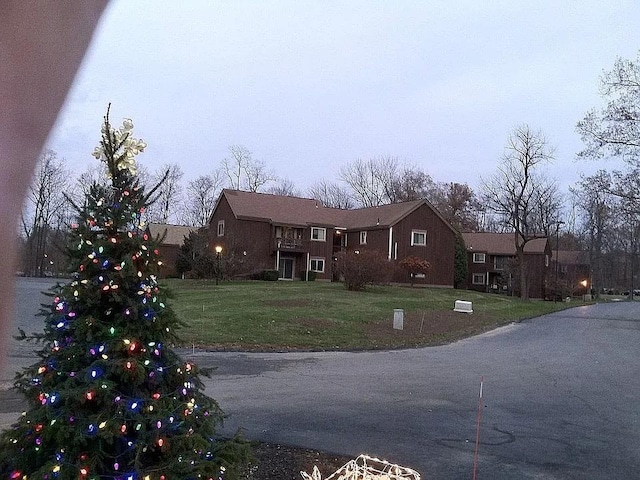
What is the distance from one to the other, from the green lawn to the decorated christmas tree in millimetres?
8804

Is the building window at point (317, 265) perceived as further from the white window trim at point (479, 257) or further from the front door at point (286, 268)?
the white window trim at point (479, 257)

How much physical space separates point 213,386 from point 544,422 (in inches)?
204

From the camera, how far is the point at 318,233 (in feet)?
152

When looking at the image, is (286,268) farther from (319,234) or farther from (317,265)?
(319,234)

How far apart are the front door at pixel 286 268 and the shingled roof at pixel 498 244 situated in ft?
77.2

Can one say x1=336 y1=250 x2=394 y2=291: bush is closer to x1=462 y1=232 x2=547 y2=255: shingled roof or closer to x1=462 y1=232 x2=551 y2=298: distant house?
x1=462 y1=232 x2=551 y2=298: distant house

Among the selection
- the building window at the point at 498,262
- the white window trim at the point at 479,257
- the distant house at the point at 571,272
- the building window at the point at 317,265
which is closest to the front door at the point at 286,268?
the building window at the point at 317,265

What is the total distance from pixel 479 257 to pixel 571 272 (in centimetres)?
1339

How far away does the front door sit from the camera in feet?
150

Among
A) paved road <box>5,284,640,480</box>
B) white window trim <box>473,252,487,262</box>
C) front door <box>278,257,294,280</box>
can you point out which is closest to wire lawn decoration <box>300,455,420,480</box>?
paved road <box>5,284,640,480</box>

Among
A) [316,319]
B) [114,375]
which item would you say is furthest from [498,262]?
[114,375]

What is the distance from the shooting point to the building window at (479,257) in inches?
2414

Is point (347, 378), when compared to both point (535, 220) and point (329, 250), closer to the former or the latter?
point (329, 250)

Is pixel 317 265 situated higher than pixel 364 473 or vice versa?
pixel 317 265
